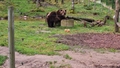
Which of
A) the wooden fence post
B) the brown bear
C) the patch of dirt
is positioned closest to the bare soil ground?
the patch of dirt

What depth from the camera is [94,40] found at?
15156 mm

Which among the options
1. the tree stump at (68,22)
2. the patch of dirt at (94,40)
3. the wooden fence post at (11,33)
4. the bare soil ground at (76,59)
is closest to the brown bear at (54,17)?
the tree stump at (68,22)

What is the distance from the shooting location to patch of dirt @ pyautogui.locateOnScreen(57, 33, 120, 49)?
13.9 meters

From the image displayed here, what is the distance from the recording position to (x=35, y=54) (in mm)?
11430

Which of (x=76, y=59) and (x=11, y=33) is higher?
(x=11, y=33)

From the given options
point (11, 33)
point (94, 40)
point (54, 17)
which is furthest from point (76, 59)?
point (54, 17)

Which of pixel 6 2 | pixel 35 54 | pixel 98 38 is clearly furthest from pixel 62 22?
pixel 6 2

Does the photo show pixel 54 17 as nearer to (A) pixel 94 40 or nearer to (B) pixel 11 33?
(A) pixel 94 40

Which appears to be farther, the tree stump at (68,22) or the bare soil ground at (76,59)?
the tree stump at (68,22)

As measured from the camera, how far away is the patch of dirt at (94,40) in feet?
45.5

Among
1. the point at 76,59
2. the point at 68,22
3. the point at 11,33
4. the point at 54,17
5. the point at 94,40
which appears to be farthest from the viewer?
the point at 54,17

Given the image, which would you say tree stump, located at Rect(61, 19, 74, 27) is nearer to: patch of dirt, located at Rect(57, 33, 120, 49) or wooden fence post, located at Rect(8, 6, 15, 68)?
patch of dirt, located at Rect(57, 33, 120, 49)

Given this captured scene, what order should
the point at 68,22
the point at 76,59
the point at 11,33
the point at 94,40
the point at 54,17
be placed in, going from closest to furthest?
1. the point at 11,33
2. the point at 76,59
3. the point at 94,40
4. the point at 68,22
5. the point at 54,17

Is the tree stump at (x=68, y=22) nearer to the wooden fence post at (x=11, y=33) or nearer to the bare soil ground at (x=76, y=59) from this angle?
the bare soil ground at (x=76, y=59)
